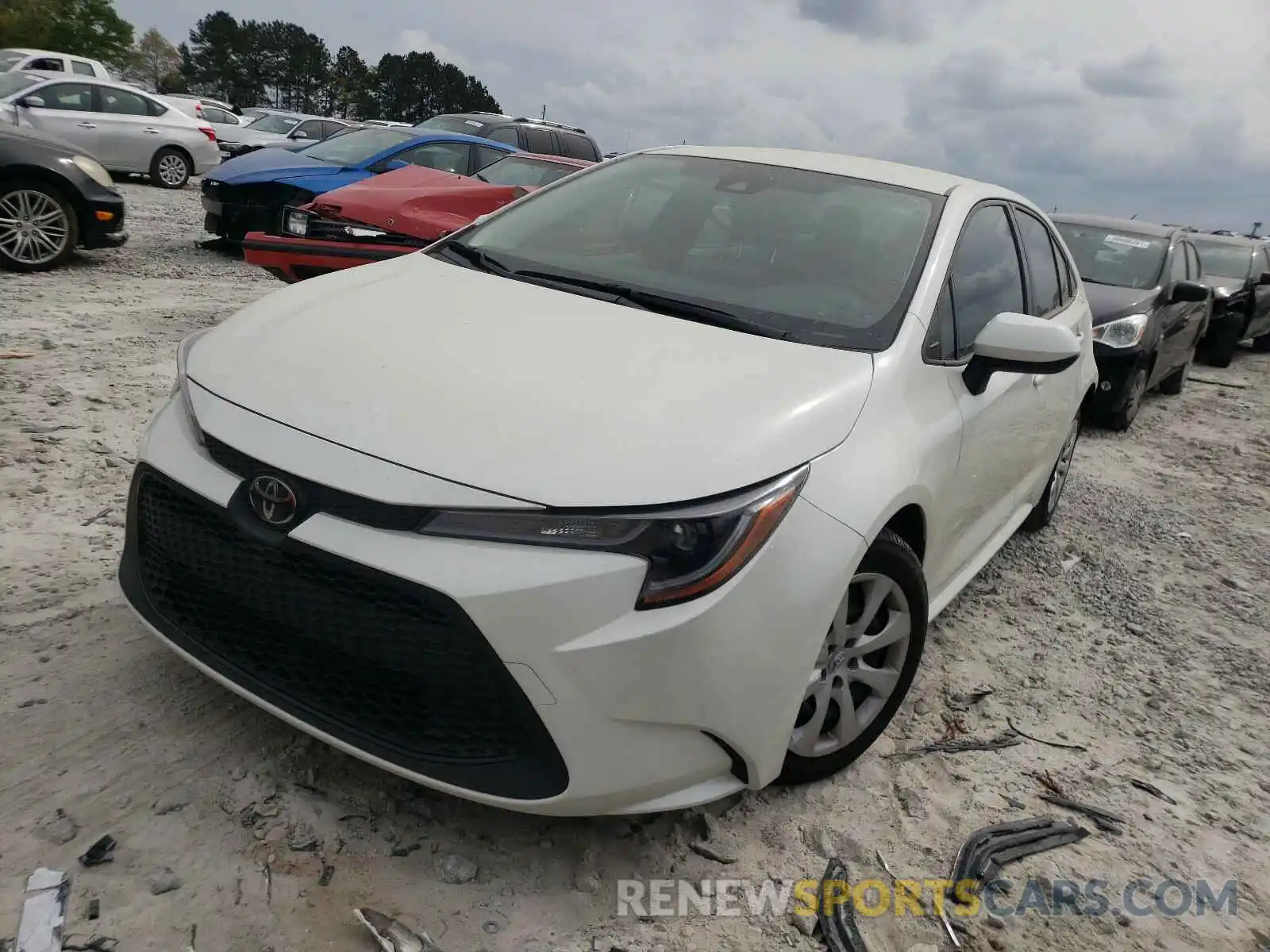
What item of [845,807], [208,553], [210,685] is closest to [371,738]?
[208,553]

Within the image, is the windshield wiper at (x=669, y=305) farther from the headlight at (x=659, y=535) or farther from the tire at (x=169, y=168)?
the tire at (x=169, y=168)

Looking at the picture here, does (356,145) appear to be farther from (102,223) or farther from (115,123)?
(115,123)

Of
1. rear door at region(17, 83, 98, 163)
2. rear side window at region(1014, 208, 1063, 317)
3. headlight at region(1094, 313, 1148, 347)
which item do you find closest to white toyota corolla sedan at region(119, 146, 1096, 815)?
rear side window at region(1014, 208, 1063, 317)

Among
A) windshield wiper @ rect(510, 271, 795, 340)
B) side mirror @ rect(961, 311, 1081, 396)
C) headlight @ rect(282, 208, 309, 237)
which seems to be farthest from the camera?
headlight @ rect(282, 208, 309, 237)

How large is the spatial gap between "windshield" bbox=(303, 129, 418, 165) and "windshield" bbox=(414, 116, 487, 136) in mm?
2643

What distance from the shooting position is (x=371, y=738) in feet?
6.52

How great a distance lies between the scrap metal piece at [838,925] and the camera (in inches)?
82.4

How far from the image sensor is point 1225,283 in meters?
11.6

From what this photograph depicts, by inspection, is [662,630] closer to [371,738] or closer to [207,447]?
[371,738]

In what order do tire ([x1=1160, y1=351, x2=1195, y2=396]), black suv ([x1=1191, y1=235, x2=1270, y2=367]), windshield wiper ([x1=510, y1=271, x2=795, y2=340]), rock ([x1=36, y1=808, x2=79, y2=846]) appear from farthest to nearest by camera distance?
black suv ([x1=1191, y1=235, x2=1270, y2=367]) → tire ([x1=1160, y1=351, x2=1195, y2=396]) → windshield wiper ([x1=510, y1=271, x2=795, y2=340]) → rock ([x1=36, y1=808, x2=79, y2=846])

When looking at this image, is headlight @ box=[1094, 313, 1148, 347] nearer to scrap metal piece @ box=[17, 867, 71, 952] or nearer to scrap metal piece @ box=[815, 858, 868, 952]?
scrap metal piece @ box=[815, 858, 868, 952]

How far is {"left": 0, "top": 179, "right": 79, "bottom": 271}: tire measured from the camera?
7.25 meters

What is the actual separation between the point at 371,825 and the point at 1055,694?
2331 millimetres

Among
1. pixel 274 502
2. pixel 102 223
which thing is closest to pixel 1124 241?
pixel 274 502
